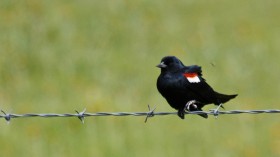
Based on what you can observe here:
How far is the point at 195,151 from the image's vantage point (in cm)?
941

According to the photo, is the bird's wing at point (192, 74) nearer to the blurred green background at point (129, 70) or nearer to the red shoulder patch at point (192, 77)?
the red shoulder patch at point (192, 77)

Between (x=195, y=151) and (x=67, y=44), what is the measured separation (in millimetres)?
4962

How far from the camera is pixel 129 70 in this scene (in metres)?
12.7

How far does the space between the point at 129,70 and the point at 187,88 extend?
681cm

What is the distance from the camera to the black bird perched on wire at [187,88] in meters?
5.87

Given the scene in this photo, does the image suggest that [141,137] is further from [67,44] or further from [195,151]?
[67,44]

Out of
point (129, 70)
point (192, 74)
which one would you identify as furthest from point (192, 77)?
point (129, 70)

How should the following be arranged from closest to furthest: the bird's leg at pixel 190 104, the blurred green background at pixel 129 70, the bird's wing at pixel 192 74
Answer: the bird's wing at pixel 192 74 < the bird's leg at pixel 190 104 < the blurred green background at pixel 129 70

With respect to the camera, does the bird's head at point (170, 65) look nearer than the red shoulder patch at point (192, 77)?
No

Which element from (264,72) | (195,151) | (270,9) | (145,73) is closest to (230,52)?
(264,72)

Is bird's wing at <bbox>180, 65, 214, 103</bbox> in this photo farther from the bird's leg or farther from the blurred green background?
the blurred green background

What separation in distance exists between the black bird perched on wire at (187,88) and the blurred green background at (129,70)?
320cm

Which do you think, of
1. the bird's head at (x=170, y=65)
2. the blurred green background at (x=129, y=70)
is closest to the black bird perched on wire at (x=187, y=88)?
the bird's head at (x=170, y=65)

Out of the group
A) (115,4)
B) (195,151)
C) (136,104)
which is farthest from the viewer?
(115,4)
